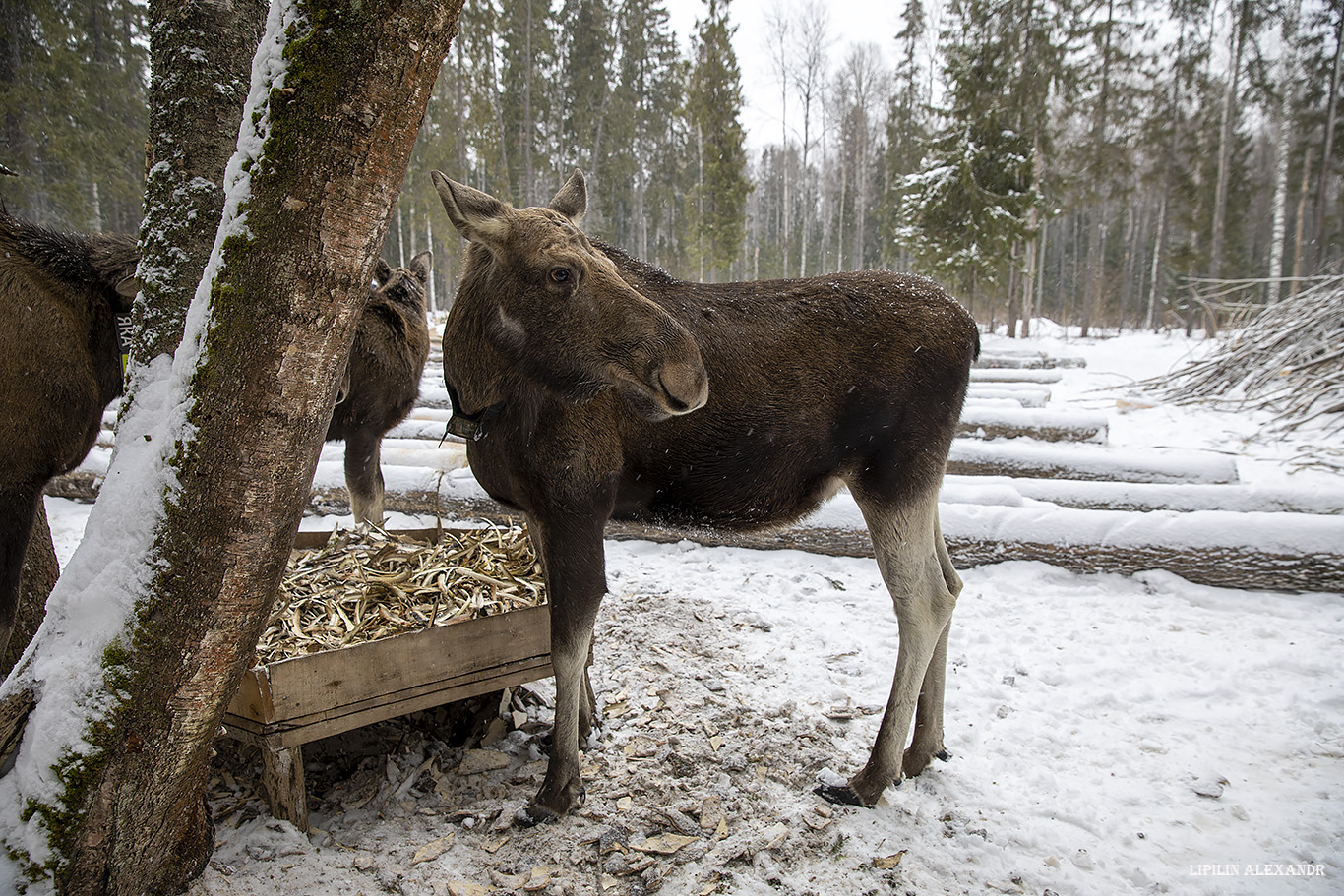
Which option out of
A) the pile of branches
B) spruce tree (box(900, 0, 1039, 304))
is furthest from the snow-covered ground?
spruce tree (box(900, 0, 1039, 304))

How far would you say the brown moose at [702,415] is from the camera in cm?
274

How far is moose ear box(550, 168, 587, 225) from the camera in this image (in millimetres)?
3398

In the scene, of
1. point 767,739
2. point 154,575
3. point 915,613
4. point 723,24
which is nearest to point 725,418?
point 915,613

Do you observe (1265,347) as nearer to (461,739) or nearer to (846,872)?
(846,872)

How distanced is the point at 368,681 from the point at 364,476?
2.99 m

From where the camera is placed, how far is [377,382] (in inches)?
211

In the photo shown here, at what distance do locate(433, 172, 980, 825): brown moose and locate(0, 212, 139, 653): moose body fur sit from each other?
186 centimetres

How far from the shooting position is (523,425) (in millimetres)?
2887

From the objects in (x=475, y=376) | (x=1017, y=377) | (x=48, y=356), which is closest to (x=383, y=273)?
(x=48, y=356)

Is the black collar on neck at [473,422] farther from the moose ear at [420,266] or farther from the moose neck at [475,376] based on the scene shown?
the moose ear at [420,266]

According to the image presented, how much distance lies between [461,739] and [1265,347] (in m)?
12.8

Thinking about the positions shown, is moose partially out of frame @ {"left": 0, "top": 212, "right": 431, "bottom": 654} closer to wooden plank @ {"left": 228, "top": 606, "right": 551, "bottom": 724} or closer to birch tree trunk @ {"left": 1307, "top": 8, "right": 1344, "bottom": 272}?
wooden plank @ {"left": 228, "top": 606, "right": 551, "bottom": 724}

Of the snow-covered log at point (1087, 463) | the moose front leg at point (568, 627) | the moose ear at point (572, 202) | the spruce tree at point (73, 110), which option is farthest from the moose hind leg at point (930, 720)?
the spruce tree at point (73, 110)

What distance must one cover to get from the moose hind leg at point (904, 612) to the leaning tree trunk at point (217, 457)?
2419 millimetres
